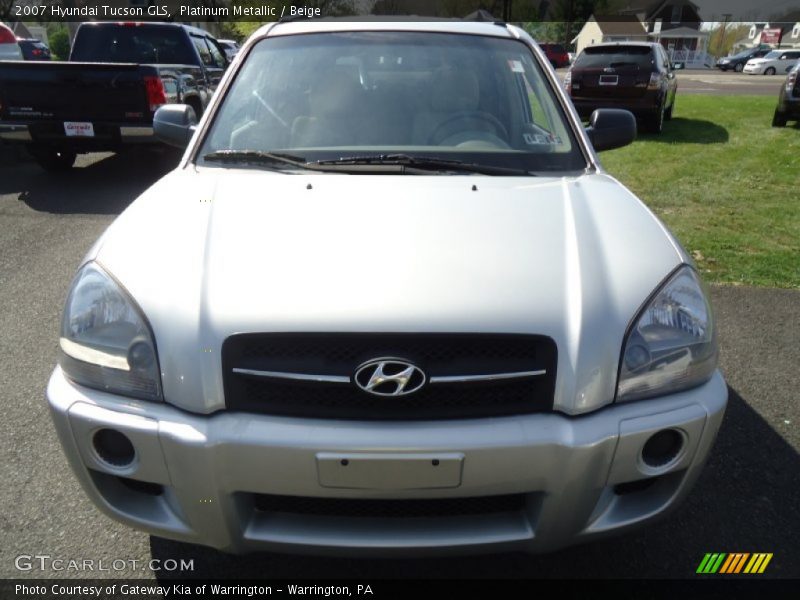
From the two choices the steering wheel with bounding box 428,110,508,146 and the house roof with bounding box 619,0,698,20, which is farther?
the house roof with bounding box 619,0,698,20

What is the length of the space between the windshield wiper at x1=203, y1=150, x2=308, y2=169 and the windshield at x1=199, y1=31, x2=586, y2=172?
1.1 inches

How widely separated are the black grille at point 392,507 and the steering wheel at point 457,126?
5.14 feet

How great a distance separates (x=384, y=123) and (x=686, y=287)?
1450mm

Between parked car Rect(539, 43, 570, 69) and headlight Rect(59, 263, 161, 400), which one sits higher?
headlight Rect(59, 263, 161, 400)

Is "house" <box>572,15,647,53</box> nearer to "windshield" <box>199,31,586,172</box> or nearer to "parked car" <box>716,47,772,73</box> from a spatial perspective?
"parked car" <box>716,47,772,73</box>

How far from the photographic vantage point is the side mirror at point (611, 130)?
125 inches

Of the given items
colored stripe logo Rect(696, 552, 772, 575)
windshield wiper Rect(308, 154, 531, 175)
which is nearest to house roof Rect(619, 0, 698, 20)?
windshield wiper Rect(308, 154, 531, 175)

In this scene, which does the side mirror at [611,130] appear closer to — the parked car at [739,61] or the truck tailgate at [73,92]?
the truck tailgate at [73,92]

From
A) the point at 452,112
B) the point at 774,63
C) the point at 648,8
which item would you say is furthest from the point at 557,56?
the point at 648,8

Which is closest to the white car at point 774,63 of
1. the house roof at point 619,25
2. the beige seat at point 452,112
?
the house roof at point 619,25

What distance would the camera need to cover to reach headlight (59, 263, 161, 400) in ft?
5.68

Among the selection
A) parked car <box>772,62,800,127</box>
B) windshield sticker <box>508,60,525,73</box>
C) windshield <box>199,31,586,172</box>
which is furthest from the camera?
parked car <box>772,62,800,127</box>

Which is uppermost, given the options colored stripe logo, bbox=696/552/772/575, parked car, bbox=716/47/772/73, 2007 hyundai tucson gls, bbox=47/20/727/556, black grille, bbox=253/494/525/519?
2007 hyundai tucson gls, bbox=47/20/727/556

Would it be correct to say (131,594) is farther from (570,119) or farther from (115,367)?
(570,119)
